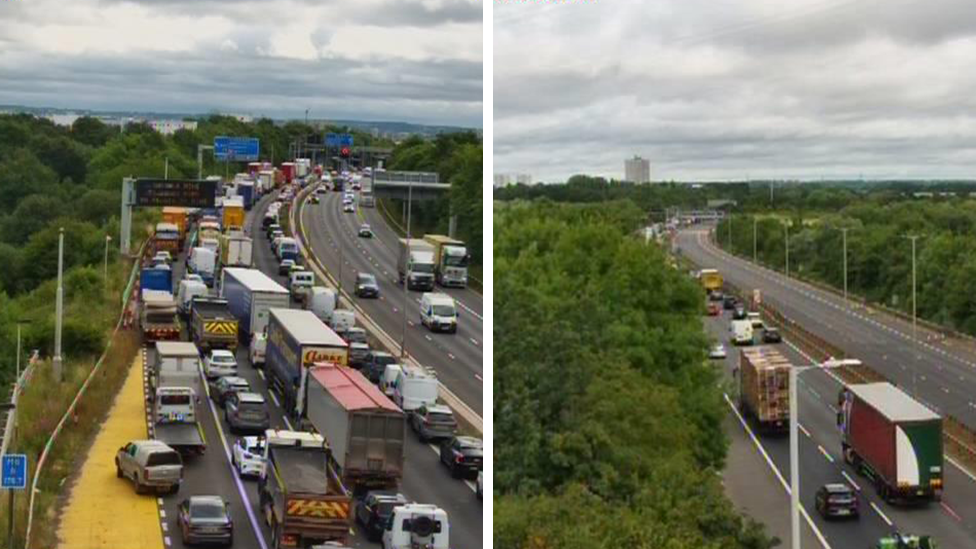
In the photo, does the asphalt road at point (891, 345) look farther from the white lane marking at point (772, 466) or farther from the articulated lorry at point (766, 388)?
the white lane marking at point (772, 466)

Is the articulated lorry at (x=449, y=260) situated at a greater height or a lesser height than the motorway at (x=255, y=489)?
greater

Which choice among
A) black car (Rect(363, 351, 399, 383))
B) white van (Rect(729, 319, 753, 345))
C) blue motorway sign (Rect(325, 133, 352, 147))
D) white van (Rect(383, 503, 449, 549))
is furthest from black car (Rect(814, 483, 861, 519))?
blue motorway sign (Rect(325, 133, 352, 147))

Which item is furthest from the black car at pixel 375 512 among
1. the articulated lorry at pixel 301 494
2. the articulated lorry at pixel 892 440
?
the articulated lorry at pixel 892 440

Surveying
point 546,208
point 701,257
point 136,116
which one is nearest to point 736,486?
point 701,257

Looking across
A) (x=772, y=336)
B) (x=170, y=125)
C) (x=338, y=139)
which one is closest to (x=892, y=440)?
(x=772, y=336)

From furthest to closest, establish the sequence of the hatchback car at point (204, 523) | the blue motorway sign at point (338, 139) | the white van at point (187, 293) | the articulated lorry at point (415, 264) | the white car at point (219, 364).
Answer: the articulated lorry at point (415, 264) < the blue motorway sign at point (338, 139) < the white van at point (187, 293) < the white car at point (219, 364) < the hatchback car at point (204, 523)

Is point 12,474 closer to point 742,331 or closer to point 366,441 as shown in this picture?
point 366,441

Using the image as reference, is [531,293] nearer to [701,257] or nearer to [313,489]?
[701,257]
